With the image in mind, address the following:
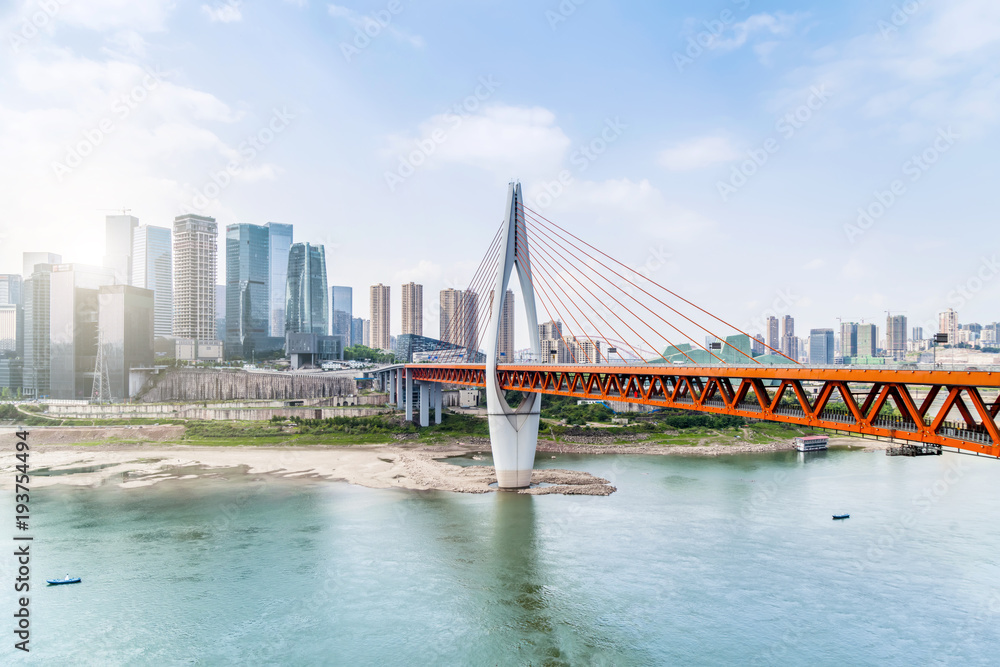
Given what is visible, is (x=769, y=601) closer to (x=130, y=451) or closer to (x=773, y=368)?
(x=773, y=368)

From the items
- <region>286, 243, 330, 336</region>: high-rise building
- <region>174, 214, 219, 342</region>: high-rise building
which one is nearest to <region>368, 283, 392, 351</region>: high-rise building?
<region>286, 243, 330, 336</region>: high-rise building

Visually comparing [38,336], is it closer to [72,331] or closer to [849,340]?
[72,331]

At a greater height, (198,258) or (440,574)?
(198,258)

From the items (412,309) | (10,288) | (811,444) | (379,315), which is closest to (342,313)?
(379,315)

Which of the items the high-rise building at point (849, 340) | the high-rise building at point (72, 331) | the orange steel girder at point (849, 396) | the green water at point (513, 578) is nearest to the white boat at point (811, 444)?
the high-rise building at point (849, 340)

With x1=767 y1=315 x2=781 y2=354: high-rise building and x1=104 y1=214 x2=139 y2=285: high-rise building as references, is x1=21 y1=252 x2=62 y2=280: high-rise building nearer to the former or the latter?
x1=104 y1=214 x2=139 y2=285: high-rise building

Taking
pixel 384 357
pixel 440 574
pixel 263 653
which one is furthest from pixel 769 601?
pixel 384 357
